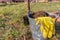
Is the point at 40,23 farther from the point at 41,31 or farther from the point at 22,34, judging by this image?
the point at 22,34

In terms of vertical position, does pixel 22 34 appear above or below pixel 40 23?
below

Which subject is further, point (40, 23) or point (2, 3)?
point (2, 3)

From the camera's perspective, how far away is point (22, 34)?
5199 millimetres

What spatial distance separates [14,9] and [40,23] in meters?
3.02

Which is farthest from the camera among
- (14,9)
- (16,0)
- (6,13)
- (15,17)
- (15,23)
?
(16,0)

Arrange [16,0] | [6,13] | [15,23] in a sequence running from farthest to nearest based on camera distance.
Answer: [16,0], [6,13], [15,23]

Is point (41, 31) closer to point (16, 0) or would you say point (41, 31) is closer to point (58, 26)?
point (58, 26)

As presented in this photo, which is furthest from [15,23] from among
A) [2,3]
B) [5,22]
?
[2,3]

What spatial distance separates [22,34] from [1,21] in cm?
110

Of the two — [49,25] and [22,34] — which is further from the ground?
[49,25]

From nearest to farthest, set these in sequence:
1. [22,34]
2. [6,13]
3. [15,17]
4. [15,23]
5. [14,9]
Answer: [22,34] → [15,23] → [15,17] → [6,13] → [14,9]

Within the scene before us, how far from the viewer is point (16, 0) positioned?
371 inches

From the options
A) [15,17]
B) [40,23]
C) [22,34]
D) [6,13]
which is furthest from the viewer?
[6,13]

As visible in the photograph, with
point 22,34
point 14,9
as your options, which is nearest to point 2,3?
point 14,9
